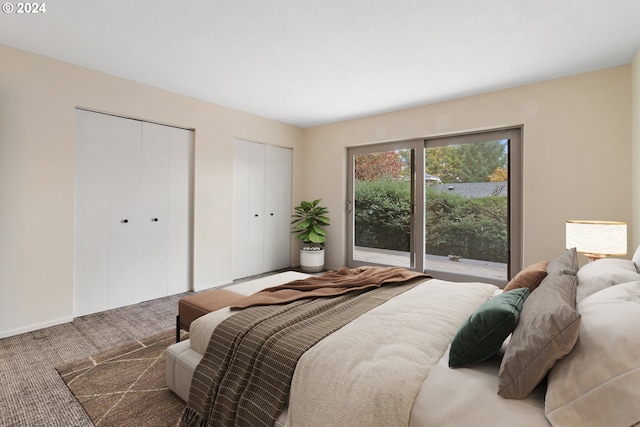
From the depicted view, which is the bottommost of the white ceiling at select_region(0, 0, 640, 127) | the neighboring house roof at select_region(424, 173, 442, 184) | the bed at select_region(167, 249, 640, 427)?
the bed at select_region(167, 249, 640, 427)

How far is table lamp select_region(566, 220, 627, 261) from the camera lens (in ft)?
8.21

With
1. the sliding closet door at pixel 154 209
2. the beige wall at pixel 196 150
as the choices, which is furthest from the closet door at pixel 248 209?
the sliding closet door at pixel 154 209

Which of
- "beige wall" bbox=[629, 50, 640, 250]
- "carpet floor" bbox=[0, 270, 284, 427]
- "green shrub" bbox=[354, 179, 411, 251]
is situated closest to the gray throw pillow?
"carpet floor" bbox=[0, 270, 284, 427]

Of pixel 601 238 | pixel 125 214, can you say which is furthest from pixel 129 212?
pixel 601 238

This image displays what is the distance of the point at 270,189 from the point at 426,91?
283cm

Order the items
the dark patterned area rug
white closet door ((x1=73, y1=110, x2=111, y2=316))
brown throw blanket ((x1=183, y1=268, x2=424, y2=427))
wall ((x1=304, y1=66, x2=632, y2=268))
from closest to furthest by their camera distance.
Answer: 1. brown throw blanket ((x1=183, y1=268, x2=424, y2=427))
2. the dark patterned area rug
3. wall ((x1=304, y1=66, x2=632, y2=268))
4. white closet door ((x1=73, y1=110, x2=111, y2=316))

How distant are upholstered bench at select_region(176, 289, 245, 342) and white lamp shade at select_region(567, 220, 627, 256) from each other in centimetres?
289

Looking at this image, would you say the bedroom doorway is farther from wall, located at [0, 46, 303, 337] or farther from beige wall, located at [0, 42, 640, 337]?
wall, located at [0, 46, 303, 337]

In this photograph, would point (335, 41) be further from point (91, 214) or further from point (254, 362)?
point (91, 214)

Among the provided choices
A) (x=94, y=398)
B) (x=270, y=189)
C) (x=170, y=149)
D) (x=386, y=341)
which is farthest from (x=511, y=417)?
(x=270, y=189)

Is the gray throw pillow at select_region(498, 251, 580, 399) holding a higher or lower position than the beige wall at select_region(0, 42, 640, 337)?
lower

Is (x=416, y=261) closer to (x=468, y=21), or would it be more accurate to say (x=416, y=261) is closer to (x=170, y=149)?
(x=468, y=21)

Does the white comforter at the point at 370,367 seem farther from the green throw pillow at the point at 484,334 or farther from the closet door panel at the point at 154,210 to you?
the closet door panel at the point at 154,210

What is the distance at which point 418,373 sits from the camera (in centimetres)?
120
